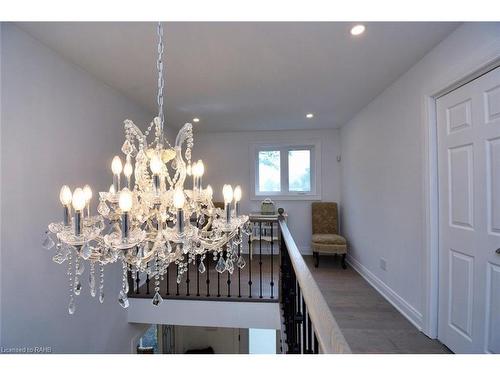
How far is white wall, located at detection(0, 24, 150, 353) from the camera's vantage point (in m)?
1.50

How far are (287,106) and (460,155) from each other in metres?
1.94

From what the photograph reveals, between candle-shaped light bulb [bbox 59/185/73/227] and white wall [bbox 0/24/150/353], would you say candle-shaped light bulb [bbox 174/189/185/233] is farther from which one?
white wall [bbox 0/24/150/353]

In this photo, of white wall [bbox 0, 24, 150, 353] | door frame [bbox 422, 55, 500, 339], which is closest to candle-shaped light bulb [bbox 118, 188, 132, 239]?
white wall [bbox 0, 24, 150, 353]

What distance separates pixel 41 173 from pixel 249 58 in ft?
5.99

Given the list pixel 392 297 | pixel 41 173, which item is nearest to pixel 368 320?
pixel 392 297

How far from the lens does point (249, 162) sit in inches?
179

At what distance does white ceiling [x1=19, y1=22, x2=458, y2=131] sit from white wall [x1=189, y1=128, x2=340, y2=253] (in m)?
1.38

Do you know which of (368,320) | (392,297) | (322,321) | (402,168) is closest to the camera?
(322,321)

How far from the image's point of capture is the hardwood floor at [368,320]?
6.24 feet

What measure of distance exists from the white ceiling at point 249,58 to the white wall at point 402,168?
170mm

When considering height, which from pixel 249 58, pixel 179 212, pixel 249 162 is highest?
pixel 249 58

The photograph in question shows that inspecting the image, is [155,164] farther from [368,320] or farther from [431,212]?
[368,320]

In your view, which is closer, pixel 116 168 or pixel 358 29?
pixel 116 168
